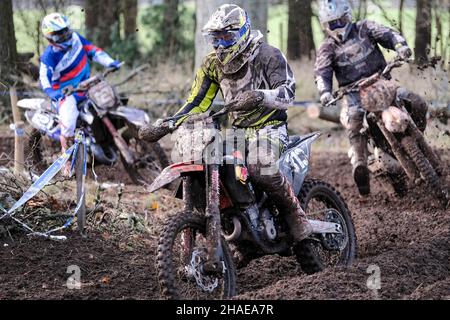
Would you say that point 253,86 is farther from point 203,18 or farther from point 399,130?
point 203,18

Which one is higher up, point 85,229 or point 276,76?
point 276,76

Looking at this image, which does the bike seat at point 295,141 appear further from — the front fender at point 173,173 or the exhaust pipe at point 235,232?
the front fender at point 173,173

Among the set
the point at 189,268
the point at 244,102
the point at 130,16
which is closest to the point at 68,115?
the point at 244,102

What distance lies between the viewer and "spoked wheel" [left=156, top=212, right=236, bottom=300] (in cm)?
575

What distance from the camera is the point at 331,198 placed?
299 inches

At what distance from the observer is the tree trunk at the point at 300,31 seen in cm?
1552

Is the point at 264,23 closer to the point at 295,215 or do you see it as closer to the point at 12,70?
the point at 12,70

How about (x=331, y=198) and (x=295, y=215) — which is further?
(x=331, y=198)

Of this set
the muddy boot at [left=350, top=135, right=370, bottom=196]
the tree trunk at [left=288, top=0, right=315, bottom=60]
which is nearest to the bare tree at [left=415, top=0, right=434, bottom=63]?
the tree trunk at [left=288, top=0, right=315, bottom=60]

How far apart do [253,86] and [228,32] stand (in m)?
0.52

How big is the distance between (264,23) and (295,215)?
7953mm

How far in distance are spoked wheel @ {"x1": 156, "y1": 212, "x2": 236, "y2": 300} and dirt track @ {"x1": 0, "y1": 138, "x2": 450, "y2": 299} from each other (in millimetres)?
241
